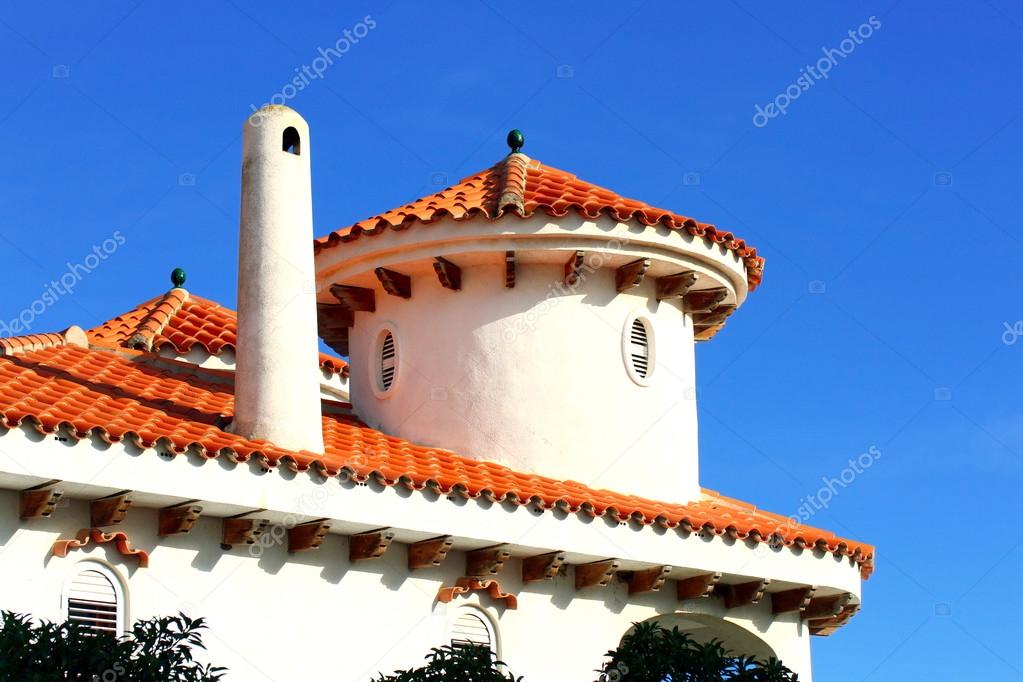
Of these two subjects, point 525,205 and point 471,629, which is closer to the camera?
point 471,629

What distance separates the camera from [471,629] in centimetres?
1572

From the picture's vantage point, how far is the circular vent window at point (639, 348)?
1845 centimetres

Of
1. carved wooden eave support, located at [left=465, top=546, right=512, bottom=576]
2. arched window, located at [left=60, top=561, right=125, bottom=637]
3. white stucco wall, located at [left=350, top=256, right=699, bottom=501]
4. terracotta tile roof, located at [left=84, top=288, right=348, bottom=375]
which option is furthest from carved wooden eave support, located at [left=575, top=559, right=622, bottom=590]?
terracotta tile roof, located at [left=84, top=288, right=348, bottom=375]

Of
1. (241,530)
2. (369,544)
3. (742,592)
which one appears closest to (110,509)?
(241,530)

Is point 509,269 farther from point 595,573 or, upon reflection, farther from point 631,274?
point 595,573

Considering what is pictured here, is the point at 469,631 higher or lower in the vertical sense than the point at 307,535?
lower

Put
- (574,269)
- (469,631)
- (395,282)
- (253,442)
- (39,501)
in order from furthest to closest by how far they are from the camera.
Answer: (395,282)
(574,269)
(469,631)
(253,442)
(39,501)

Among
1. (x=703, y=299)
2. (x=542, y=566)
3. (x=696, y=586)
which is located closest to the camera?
(x=542, y=566)

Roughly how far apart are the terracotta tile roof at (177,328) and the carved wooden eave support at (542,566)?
641 centimetres

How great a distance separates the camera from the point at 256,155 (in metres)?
16.3

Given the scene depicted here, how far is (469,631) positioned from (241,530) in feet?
8.57

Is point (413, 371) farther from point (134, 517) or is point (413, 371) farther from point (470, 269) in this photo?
point (134, 517)

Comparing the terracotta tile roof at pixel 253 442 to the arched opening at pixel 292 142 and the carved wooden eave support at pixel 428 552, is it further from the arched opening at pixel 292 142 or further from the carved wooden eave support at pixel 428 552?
the arched opening at pixel 292 142

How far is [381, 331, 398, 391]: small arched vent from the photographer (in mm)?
18750
